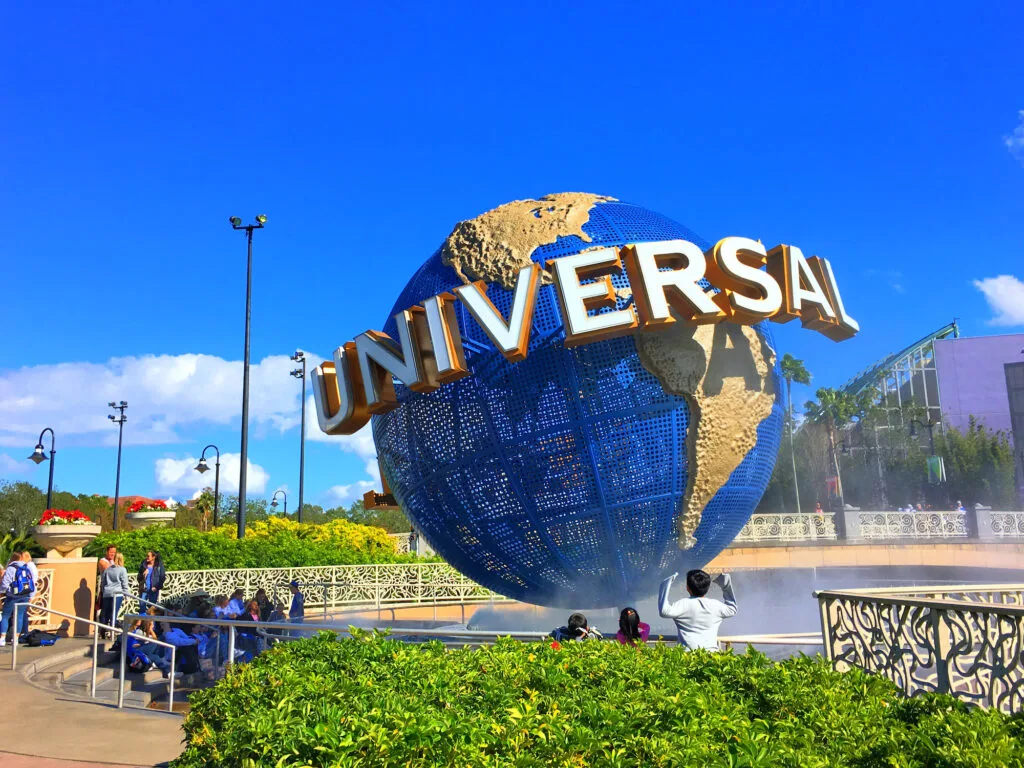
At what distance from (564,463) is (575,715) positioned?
15.3 feet

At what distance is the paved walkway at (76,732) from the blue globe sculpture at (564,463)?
11.2 feet

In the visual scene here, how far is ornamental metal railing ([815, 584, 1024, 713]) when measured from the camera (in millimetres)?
4895

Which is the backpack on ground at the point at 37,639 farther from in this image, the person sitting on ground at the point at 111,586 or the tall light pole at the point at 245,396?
the tall light pole at the point at 245,396

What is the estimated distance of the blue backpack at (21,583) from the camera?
35.3 feet

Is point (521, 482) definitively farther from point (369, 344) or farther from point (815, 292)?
point (815, 292)

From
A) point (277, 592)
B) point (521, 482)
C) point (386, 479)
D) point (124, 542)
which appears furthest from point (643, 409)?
point (124, 542)

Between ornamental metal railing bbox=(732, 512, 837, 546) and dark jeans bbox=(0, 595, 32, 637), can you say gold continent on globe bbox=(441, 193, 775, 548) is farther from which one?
ornamental metal railing bbox=(732, 512, 837, 546)

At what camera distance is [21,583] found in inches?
428

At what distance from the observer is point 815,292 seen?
352 inches

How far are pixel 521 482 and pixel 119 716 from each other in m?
4.29

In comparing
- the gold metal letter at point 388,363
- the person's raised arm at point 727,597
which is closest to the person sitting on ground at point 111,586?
the gold metal letter at point 388,363

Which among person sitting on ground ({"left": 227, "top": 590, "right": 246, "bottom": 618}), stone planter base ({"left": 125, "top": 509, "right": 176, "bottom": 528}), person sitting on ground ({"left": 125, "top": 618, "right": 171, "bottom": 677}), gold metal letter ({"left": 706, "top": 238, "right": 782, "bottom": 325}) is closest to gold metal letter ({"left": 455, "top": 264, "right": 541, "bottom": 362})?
gold metal letter ({"left": 706, "top": 238, "right": 782, "bottom": 325})

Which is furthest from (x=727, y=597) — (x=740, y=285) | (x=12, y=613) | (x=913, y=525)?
(x=913, y=525)

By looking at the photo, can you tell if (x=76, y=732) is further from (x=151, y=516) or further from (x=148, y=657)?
A: (x=151, y=516)
